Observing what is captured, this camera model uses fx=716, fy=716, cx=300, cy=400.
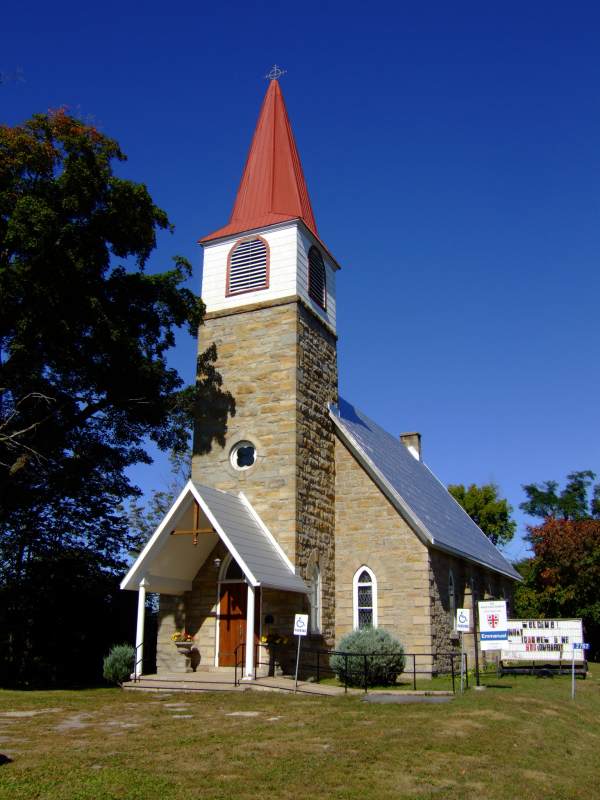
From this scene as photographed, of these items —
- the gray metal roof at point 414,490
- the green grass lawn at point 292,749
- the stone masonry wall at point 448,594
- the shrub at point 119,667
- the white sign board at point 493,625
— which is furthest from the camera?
the gray metal roof at point 414,490

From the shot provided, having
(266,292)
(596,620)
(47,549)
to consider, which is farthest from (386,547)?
(596,620)

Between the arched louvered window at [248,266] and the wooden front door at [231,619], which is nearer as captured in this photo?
the wooden front door at [231,619]

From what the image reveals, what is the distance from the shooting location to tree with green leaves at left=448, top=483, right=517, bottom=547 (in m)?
43.8

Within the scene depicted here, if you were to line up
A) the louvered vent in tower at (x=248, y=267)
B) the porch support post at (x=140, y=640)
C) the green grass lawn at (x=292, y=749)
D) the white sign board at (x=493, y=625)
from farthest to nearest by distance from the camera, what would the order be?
1. the louvered vent in tower at (x=248, y=267)
2. the porch support post at (x=140, y=640)
3. the white sign board at (x=493, y=625)
4. the green grass lawn at (x=292, y=749)

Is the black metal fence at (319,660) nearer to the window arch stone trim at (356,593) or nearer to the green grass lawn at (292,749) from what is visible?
the window arch stone trim at (356,593)

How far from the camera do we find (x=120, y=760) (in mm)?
8016

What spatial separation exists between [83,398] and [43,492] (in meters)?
4.22

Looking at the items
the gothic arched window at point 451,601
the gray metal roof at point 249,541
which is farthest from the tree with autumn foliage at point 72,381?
the gothic arched window at point 451,601

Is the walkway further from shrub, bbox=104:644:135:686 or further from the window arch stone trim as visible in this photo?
the window arch stone trim

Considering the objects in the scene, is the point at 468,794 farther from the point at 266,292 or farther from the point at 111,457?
the point at 111,457

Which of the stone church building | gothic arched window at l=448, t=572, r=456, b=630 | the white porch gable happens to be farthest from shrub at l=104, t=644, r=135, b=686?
gothic arched window at l=448, t=572, r=456, b=630

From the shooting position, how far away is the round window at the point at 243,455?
1833cm

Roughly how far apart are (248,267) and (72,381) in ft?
18.9

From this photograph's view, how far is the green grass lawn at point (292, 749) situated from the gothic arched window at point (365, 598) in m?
5.07
